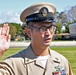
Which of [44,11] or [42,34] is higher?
[44,11]

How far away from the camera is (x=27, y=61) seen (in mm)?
2512

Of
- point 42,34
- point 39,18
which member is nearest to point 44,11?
point 39,18

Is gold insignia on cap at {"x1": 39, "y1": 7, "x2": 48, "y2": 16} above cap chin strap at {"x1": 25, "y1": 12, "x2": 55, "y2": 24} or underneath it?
above

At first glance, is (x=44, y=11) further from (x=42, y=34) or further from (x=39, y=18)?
(x=42, y=34)

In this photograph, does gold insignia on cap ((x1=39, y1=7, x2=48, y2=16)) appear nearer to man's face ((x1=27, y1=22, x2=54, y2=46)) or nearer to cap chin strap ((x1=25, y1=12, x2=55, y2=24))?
cap chin strap ((x1=25, y1=12, x2=55, y2=24))

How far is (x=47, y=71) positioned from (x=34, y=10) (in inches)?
22.4

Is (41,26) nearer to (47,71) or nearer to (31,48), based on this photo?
(31,48)

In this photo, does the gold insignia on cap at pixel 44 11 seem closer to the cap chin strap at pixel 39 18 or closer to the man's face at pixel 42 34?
the cap chin strap at pixel 39 18

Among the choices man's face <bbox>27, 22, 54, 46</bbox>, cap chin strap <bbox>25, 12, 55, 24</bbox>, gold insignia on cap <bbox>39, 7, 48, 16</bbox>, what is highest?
gold insignia on cap <bbox>39, 7, 48, 16</bbox>

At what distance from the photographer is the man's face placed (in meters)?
2.46

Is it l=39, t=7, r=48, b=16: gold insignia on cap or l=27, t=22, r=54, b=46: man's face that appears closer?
l=27, t=22, r=54, b=46: man's face

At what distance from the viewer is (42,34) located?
248 centimetres

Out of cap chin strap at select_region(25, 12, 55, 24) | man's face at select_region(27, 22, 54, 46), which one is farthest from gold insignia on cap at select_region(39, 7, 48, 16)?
man's face at select_region(27, 22, 54, 46)

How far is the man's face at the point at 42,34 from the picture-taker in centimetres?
246
